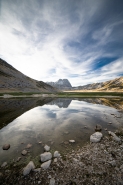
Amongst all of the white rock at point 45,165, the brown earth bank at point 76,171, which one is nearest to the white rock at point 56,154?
the brown earth bank at point 76,171

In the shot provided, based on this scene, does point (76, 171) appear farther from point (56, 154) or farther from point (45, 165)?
point (45, 165)

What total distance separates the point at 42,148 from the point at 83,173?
14.6ft

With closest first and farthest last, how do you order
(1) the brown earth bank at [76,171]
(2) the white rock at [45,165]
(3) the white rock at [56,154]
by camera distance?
(1) the brown earth bank at [76,171] → (2) the white rock at [45,165] → (3) the white rock at [56,154]

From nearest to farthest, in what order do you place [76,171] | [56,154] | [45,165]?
[76,171] < [45,165] < [56,154]

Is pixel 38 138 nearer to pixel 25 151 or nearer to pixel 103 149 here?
pixel 25 151

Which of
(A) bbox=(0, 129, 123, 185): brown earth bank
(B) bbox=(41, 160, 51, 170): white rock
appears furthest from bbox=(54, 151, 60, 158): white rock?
(B) bbox=(41, 160, 51, 170): white rock

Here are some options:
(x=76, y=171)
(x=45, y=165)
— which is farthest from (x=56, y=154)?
(x=76, y=171)

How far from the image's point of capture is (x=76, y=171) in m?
6.33

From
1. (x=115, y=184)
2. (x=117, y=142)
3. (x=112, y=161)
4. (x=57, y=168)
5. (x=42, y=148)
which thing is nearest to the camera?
(x=115, y=184)

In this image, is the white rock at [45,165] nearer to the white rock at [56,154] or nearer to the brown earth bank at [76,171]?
the brown earth bank at [76,171]

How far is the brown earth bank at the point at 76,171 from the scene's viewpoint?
18.4 feet

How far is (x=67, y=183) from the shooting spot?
553 centimetres

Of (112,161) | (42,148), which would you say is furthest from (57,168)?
(112,161)

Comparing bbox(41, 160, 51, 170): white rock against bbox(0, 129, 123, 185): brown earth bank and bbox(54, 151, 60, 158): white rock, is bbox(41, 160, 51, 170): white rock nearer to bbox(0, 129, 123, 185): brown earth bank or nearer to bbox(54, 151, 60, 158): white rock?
bbox(0, 129, 123, 185): brown earth bank
